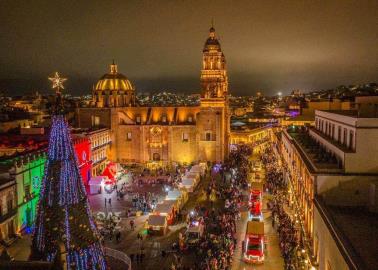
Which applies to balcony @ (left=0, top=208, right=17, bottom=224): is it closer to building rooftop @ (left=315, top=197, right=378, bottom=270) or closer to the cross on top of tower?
the cross on top of tower

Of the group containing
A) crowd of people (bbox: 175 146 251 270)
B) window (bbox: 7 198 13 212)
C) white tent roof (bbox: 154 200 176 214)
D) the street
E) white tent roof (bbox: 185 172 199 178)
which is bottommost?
the street

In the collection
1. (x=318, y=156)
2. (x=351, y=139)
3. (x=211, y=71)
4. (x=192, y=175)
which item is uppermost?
(x=211, y=71)

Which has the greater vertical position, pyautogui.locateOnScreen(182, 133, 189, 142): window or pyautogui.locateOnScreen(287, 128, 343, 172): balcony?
pyautogui.locateOnScreen(287, 128, 343, 172): balcony

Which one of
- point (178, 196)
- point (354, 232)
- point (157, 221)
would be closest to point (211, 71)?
point (178, 196)

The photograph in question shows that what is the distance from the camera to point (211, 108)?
50.1 meters

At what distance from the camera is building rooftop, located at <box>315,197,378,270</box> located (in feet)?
38.3

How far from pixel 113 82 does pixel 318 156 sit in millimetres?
42280

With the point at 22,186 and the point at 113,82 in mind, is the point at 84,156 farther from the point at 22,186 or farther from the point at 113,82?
the point at 113,82

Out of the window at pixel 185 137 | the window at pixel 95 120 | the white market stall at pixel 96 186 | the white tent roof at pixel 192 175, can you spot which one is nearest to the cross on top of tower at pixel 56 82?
the white market stall at pixel 96 186

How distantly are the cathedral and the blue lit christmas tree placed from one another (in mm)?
37791

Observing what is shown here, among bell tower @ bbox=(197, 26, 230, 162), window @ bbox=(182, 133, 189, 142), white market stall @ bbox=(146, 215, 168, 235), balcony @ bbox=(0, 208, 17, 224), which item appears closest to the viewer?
balcony @ bbox=(0, 208, 17, 224)

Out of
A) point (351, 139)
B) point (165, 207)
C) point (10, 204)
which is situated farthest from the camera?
point (165, 207)

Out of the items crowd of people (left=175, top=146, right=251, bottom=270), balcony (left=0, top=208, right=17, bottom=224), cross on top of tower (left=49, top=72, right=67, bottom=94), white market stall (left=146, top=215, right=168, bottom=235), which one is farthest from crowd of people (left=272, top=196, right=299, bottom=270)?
balcony (left=0, top=208, right=17, bottom=224)

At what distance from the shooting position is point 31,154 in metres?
28.2
